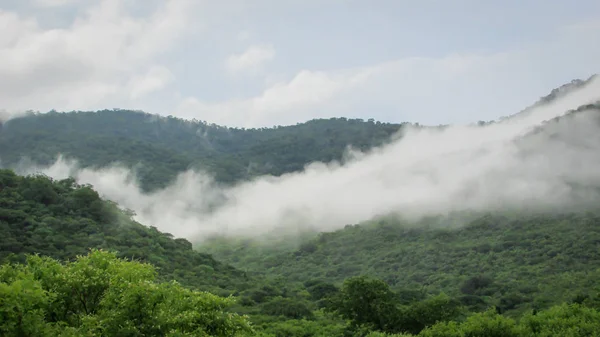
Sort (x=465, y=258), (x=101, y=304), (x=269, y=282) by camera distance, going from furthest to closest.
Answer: (x=465, y=258), (x=269, y=282), (x=101, y=304)

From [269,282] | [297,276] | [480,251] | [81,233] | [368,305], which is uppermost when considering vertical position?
[81,233]

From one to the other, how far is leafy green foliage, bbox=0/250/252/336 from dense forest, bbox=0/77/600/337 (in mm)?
70

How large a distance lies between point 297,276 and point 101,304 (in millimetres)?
121706

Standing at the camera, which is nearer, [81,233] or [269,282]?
[81,233]

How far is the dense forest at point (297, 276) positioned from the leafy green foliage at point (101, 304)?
0.07 meters

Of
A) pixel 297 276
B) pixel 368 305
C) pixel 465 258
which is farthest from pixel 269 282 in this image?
pixel 465 258

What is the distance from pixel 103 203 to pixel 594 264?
304ft

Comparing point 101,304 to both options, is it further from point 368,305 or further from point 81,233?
point 81,233

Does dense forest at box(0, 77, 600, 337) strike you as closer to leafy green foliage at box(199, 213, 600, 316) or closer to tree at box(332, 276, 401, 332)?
tree at box(332, 276, 401, 332)

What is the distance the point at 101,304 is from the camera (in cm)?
3019

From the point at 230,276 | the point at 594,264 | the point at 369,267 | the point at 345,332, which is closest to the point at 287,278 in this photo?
the point at 369,267

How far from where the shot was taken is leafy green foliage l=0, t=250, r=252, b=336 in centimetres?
2592

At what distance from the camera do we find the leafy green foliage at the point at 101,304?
25922 millimetres

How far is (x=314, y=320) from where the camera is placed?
76562mm
